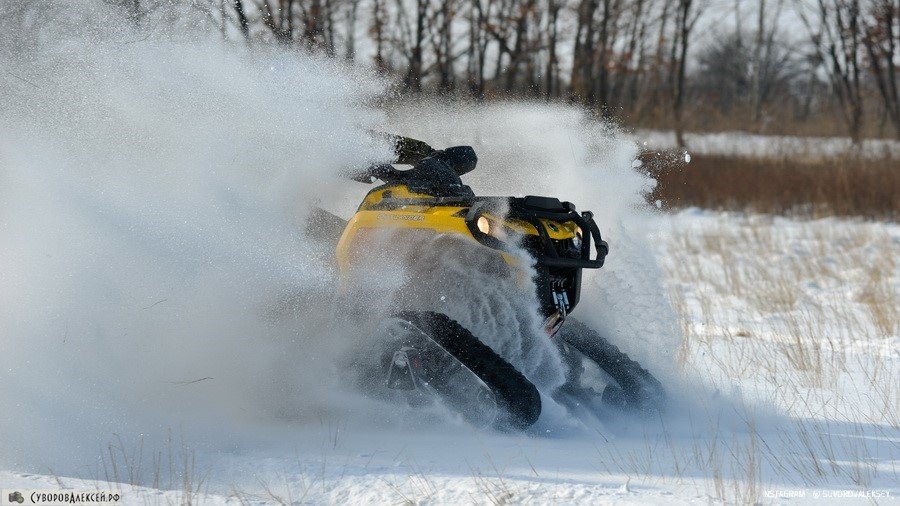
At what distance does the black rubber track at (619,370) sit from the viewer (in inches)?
176

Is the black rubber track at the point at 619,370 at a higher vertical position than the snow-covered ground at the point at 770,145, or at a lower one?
higher

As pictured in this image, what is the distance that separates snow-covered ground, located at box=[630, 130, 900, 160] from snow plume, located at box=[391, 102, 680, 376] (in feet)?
28.8

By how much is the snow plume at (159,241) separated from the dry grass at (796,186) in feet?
31.1

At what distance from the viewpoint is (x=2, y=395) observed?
13.2 feet

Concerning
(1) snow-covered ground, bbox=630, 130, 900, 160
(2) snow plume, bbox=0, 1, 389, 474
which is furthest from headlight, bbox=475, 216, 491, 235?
(1) snow-covered ground, bbox=630, 130, 900, 160

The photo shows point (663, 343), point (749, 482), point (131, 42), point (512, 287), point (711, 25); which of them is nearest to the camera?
point (749, 482)

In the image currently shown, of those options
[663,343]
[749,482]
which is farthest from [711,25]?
[749,482]

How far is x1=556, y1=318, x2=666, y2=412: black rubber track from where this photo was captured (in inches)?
176

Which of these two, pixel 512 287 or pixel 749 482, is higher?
pixel 512 287

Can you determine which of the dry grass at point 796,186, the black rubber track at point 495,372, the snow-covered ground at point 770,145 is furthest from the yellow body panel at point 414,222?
the snow-covered ground at point 770,145

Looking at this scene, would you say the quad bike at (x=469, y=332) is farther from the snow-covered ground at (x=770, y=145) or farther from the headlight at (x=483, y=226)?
the snow-covered ground at (x=770, y=145)

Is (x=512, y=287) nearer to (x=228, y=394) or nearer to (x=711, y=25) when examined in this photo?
(x=228, y=394)

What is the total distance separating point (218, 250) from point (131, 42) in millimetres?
1741

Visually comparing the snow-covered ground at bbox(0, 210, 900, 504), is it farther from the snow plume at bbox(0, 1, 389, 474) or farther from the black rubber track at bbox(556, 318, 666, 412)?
the snow plume at bbox(0, 1, 389, 474)
